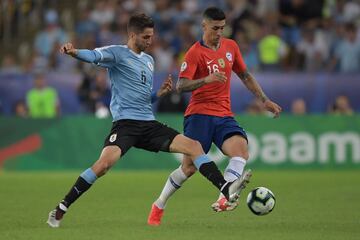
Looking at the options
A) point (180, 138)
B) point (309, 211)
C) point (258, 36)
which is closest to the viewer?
point (180, 138)

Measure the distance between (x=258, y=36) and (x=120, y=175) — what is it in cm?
572

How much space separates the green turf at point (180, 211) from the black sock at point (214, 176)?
1.57ft

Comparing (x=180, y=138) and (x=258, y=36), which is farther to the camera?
(x=258, y=36)

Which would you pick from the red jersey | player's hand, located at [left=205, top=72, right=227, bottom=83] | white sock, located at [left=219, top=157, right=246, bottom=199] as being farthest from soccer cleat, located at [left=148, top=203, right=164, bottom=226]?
player's hand, located at [left=205, top=72, right=227, bottom=83]

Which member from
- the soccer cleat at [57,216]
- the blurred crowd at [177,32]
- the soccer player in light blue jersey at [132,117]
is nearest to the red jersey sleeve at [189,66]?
the soccer player in light blue jersey at [132,117]

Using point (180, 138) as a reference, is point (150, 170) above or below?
below

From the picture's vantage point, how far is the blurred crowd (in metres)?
23.6

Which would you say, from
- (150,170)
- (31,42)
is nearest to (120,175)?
(150,170)

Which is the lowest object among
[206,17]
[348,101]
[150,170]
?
[150,170]

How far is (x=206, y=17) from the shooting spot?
451 inches

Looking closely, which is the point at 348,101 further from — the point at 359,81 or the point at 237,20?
the point at 237,20

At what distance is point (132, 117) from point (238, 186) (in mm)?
1664

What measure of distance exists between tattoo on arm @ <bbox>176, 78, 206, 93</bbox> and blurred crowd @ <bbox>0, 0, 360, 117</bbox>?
37.5ft

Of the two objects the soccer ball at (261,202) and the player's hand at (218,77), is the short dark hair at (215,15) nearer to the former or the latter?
the player's hand at (218,77)
